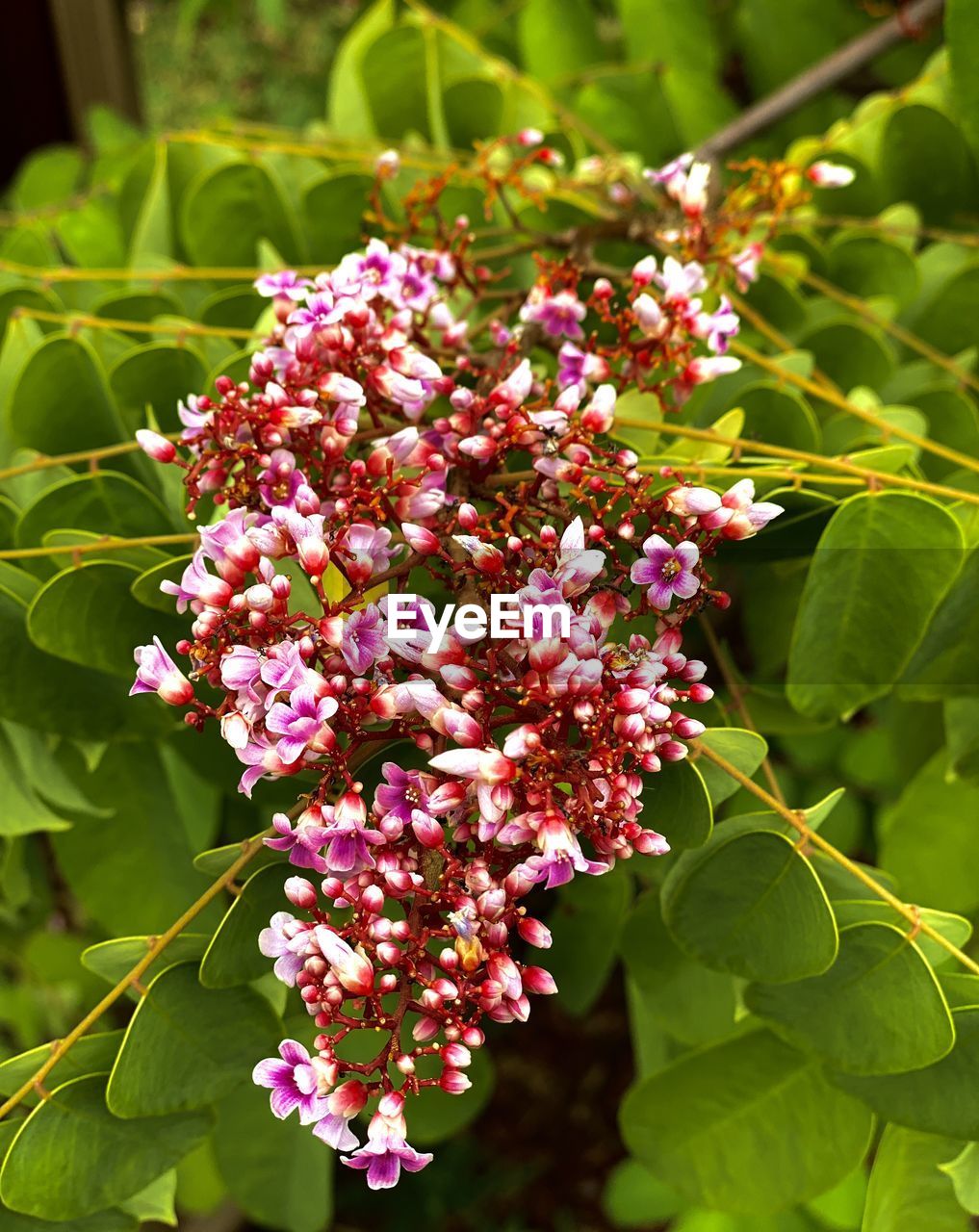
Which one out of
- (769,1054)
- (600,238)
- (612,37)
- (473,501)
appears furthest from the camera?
(612,37)

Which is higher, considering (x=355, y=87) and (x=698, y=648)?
(x=355, y=87)

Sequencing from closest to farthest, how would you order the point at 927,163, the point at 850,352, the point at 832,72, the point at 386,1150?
the point at 386,1150 → the point at 850,352 → the point at 927,163 → the point at 832,72

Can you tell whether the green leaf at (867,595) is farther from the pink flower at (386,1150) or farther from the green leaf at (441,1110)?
the green leaf at (441,1110)

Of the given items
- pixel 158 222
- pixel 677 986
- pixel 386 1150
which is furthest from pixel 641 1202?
pixel 158 222

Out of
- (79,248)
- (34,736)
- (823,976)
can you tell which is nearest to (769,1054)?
(823,976)

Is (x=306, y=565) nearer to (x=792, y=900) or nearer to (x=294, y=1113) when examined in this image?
(x=792, y=900)

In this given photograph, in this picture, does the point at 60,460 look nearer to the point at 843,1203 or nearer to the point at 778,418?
the point at 778,418
